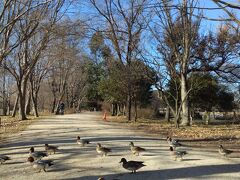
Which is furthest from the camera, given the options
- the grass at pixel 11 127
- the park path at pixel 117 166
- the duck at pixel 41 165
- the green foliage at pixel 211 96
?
the green foliage at pixel 211 96

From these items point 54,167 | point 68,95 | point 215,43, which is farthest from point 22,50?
point 68,95

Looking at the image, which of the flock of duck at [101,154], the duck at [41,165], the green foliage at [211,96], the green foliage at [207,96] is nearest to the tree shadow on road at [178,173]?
the flock of duck at [101,154]

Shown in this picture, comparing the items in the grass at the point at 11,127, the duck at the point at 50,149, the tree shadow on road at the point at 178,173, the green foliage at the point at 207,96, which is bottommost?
the tree shadow on road at the point at 178,173

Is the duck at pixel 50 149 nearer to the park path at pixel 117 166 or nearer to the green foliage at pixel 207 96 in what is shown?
the park path at pixel 117 166

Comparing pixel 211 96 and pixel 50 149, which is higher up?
pixel 211 96

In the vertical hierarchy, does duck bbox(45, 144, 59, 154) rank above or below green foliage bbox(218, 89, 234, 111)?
below

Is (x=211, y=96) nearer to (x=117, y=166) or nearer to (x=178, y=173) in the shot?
(x=117, y=166)

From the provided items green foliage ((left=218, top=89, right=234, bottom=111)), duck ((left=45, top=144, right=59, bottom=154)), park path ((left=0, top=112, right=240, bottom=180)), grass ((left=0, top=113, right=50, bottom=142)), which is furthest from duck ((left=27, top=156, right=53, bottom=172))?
green foliage ((left=218, top=89, right=234, bottom=111))

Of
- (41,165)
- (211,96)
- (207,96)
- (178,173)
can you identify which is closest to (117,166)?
(178,173)

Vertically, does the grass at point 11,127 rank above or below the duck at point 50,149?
above

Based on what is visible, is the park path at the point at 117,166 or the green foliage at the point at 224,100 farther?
the green foliage at the point at 224,100

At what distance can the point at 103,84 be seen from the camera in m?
58.5

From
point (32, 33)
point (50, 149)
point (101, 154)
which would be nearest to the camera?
point (101, 154)

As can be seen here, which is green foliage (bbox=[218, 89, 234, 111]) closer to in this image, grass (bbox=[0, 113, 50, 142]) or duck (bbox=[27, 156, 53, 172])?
grass (bbox=[0, 113, 50, 142])
